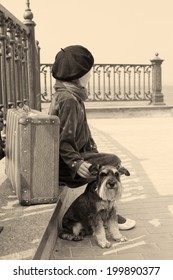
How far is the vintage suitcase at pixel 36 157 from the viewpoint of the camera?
3.41m

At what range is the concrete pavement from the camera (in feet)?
11.0

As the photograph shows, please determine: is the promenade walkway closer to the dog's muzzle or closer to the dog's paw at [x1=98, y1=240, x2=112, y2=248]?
the dog's paw at [x1=98, y1=240, x2=112, y2=248]

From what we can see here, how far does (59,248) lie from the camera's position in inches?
136

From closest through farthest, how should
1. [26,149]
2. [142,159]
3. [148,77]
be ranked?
[26,149]
[142,159]
[148,77]

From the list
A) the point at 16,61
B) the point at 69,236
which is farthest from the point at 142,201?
the point at 16,61

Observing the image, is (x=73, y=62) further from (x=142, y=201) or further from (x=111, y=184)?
(x=142, y=201)

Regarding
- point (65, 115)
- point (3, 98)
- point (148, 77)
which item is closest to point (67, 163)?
point (65, 115)

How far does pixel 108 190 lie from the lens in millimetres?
3211

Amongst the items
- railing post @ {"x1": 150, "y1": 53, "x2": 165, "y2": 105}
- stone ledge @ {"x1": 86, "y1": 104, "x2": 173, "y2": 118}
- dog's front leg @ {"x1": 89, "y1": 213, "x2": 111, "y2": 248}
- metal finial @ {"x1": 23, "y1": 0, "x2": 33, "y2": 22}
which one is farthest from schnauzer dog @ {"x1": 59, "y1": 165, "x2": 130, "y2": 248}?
railing post @ {"x1": 150, "y1": 53, "x2": 165, "y2": 105}

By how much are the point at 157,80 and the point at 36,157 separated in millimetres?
12551

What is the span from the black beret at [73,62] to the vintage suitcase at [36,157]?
1.42ft
